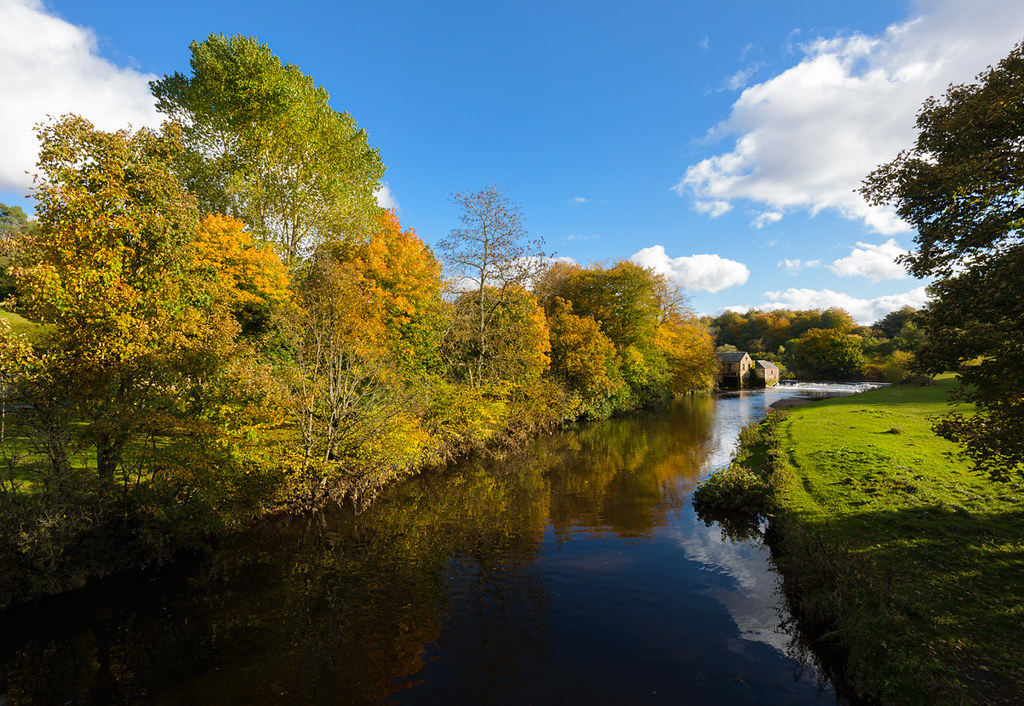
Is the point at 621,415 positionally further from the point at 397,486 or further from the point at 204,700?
the point at 204,700

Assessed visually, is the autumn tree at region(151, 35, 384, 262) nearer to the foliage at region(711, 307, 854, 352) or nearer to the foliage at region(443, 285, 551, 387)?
the foliage at region(443, 285, 551, 387)

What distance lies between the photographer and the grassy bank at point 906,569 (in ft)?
23.6

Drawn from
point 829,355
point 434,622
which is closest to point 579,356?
point 434,622

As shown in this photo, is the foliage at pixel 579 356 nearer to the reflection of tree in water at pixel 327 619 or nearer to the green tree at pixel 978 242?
the reflection of tree in water at pixel 327 619

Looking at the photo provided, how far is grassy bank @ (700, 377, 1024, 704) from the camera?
718 centimetres

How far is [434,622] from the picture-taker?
33.8 feet

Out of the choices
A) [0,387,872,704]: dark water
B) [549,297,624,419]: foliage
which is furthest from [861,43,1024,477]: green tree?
[549,297,624,419]: foliage

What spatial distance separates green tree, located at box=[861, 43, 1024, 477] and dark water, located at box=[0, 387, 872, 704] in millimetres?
6448

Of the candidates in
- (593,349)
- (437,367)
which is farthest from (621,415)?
(437,367)

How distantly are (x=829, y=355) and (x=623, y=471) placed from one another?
10082 cm

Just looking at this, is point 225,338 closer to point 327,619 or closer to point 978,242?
point 327,619

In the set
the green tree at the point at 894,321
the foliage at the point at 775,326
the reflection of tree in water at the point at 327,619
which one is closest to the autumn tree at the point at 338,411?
the reflection of tree in water at the point at 327,619

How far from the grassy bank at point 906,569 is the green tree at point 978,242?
9.59 feet

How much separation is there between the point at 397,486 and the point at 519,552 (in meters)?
8.69
